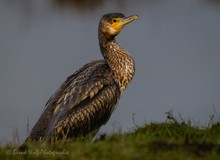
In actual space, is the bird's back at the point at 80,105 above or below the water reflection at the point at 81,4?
above

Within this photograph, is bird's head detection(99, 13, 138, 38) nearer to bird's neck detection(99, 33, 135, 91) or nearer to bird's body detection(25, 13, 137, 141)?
bird's neck detection(99, 33, 135, 91)

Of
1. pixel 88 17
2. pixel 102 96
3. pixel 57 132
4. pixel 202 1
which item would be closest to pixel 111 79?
pixel 102 96

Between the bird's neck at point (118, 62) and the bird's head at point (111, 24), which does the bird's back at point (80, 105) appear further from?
the bird's head at point (111, 24)

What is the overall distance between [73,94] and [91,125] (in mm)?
485

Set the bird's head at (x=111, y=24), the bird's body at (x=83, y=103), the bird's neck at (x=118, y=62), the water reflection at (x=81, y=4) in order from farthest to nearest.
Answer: the water reflection at (x=81, y=4), the bird's head at (x=111, y=24), the bird's neck at (x=118, y=62), the bird's body at (x=83, y=103)

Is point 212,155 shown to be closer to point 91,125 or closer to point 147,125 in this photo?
point 147,125

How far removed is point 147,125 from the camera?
1058 cm

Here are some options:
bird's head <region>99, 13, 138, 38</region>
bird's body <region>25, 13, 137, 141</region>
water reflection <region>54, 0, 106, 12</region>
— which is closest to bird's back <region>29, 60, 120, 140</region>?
bird's body <region>25, 13, 137, 141</region>

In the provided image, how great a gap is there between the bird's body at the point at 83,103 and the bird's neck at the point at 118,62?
0.04 feet

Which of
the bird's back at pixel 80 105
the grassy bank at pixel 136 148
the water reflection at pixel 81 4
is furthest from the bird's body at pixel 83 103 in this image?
the water reflection at pixel 81 4

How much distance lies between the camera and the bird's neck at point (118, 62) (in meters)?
11.6

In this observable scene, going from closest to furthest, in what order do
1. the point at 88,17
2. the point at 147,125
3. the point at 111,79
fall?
the point at 147,125
the point at 111,79
the point at 88,17

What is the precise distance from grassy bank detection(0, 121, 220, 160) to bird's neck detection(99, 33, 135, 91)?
1885mm

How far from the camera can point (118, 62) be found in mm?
11844
